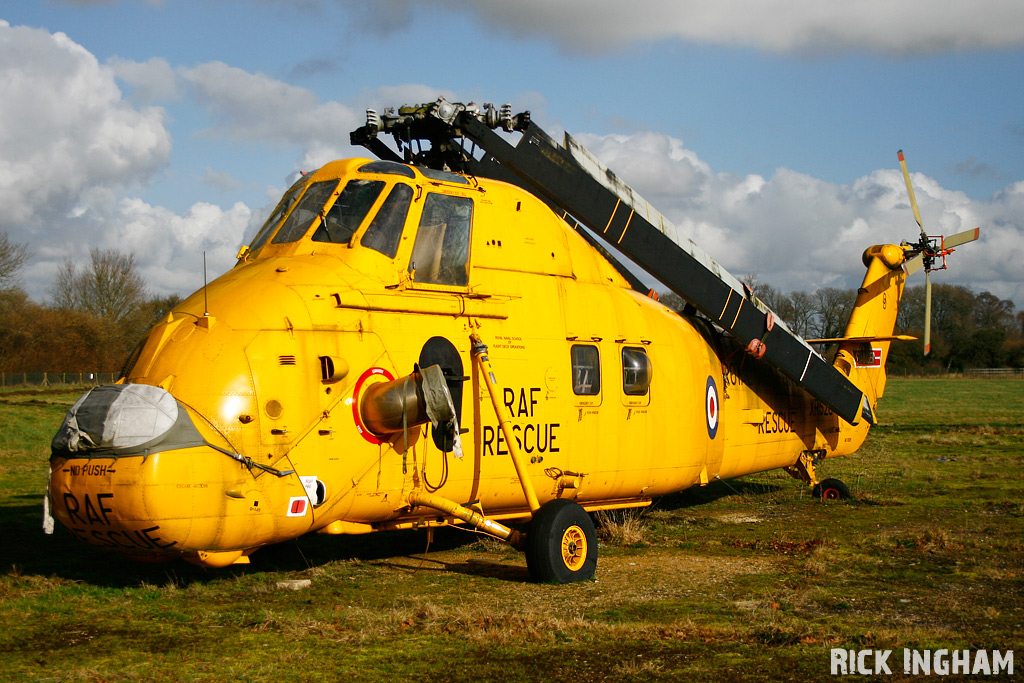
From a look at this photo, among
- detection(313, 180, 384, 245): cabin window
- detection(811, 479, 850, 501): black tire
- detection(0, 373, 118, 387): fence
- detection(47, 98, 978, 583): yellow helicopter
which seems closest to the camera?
detection(47, 98, 978, 583): yellow helicopter

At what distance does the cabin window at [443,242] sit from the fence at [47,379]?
4985cm

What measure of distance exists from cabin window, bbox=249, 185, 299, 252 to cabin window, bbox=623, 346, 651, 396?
455cm

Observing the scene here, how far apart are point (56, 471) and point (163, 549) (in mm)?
1151

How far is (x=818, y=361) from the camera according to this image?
13617 millimetres

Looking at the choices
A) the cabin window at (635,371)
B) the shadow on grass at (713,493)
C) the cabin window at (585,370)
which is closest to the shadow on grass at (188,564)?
the cabin window at (585,370)

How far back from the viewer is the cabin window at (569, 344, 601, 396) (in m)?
10.1

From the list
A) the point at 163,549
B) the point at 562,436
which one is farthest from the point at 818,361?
the point at 163,549

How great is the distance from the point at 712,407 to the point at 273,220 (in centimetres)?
684

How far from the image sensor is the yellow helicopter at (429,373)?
23.2 feet

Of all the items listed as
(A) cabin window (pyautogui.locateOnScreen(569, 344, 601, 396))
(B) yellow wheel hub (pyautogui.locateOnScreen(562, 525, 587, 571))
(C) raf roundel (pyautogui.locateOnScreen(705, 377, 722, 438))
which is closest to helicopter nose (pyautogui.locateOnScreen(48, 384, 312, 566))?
(B) yellow wheel hub (pyautogui.locateOnScreen(562, 525, 587, 571))

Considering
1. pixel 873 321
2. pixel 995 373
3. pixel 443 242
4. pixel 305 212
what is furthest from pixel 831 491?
pixel 995 373

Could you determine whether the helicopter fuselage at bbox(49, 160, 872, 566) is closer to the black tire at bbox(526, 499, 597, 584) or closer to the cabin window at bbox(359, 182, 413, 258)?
the cabin window at bbox(359, 182, 413, 258)

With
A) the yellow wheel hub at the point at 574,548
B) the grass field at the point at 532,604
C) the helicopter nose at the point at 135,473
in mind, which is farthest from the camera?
the yellow wheel hub at the point at 574,548

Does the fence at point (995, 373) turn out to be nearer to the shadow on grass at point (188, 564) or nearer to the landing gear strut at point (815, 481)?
the landing gear strut at point (815, 481)
